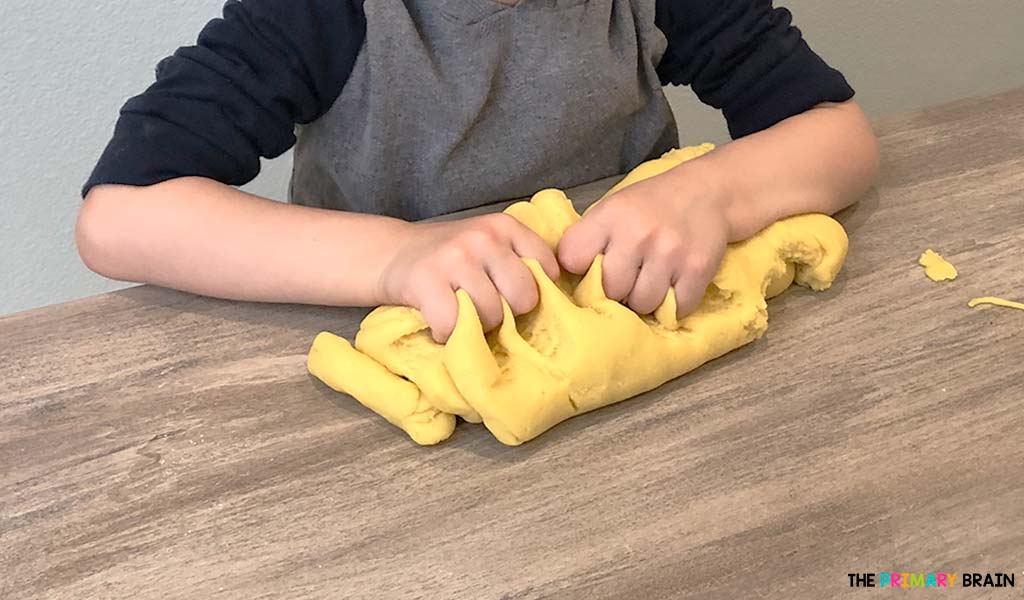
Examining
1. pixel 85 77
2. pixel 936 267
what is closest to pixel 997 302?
pixel 936 267

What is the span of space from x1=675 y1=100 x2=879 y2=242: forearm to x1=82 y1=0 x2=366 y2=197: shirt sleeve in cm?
23

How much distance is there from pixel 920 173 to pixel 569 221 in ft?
0.85

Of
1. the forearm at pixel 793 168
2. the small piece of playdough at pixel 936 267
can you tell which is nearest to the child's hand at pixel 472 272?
the forearm at pixel 793 168

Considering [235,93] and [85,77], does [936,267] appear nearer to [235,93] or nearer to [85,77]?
[235,93]

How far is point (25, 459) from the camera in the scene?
42 cm

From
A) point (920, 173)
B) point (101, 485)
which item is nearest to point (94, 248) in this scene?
point (101, 485)

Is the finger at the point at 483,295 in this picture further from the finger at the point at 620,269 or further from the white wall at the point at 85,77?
the white wall at the point at 85,77

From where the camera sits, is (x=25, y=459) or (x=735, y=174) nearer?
(x=25, y=459)

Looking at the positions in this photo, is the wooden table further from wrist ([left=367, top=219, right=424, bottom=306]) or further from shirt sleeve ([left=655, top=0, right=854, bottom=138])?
shirt sleeve ([left=655, top=0, right=854, bottom=138])

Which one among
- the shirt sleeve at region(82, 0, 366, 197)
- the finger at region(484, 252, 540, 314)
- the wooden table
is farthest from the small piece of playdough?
the shirt sleeve at region(82, 0, 366, 197)

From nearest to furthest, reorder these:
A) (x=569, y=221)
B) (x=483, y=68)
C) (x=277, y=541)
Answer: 1. (x=277, y=541)
2. (x=569, y=221)
3. (x=483, y=68)

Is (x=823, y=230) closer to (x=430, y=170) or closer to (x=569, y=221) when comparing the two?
(x=569, y=221)

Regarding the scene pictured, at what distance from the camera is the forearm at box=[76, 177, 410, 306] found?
482mm

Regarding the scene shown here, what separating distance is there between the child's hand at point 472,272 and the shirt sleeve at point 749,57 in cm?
24
